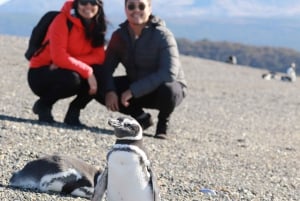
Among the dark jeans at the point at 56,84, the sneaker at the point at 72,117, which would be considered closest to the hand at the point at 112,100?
the dark jeans at the point at 56,84

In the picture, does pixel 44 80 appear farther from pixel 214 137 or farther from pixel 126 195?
pixel 126 195

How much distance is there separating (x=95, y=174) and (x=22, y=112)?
3392 mm

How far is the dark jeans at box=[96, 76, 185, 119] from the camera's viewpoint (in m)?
6.34

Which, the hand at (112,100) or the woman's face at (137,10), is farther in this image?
the hand at (112,100)

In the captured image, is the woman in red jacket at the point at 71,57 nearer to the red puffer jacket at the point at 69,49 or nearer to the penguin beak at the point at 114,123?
the red puffer jacket at the point at 69,49

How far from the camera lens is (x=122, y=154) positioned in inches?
133

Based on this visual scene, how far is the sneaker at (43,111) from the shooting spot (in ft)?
21.8

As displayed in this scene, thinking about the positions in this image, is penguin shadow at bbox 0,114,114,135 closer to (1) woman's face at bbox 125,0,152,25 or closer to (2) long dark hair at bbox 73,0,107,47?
(2) long dark hair at bbox 73,0,107,47

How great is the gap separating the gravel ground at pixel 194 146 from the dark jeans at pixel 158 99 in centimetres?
25

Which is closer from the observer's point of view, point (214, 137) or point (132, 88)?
point (132, 88)

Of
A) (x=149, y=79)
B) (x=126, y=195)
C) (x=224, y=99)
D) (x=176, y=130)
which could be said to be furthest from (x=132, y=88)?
(x=224, y=99)

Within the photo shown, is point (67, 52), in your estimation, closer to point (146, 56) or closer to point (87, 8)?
point (87, 8)

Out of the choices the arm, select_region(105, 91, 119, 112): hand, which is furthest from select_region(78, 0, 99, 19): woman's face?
select_region(105, 91, 119, 112): hand

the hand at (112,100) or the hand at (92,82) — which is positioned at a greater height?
the hand at (92,82)
